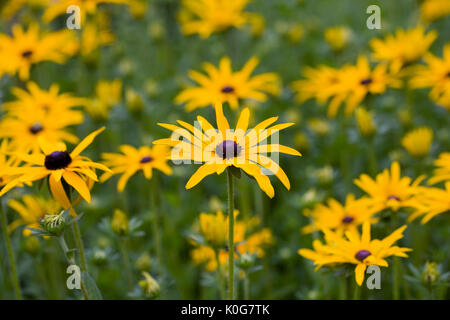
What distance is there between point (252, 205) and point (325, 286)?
116cm

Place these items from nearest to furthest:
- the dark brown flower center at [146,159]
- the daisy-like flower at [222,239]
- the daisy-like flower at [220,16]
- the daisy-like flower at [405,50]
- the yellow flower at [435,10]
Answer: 1. the daisy-like flower at [222,239]
2. the dark brown flower center at [146,159]
3. the daisy-like flower at [405,50]
4. the daisy-like flower at [220,16]
5. the yellow flower at [435,10]

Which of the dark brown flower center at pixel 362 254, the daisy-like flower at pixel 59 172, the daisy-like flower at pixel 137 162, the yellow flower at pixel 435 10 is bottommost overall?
the dark brown flower center at pixel 362 254

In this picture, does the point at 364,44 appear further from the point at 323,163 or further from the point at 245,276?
the point at 245,276

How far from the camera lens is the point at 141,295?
1.87 m

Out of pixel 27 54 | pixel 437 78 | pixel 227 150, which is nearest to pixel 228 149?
pixel 227 150

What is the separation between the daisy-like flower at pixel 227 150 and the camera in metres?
1.46

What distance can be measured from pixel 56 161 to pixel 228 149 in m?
0.52

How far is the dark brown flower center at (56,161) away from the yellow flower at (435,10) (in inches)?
114

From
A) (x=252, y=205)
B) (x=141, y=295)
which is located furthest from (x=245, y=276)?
(x=252, y=205)

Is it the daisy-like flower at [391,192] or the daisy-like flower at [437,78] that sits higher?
the daisy-like flower at [437,78]

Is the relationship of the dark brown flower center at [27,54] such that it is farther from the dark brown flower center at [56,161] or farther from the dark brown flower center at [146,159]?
the dark brown flower center at [56,161]

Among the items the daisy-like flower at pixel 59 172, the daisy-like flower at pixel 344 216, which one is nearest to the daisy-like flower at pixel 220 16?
the daisy-like flower at pixel 344 216

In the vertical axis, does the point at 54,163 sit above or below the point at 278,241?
above

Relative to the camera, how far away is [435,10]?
3.66 metres
